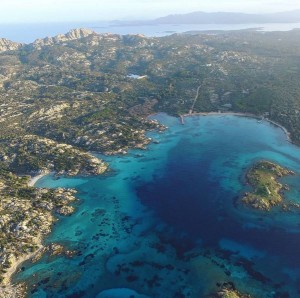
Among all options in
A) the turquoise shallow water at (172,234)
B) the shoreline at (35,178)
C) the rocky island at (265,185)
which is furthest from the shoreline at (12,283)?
the rocky island at (265,185)

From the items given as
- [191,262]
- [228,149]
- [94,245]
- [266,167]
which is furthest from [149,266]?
[228,149]

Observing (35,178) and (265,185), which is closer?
(265,185)

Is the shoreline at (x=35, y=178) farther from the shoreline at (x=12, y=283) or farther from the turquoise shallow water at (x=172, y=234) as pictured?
the shoreline at (x=12, y=283)

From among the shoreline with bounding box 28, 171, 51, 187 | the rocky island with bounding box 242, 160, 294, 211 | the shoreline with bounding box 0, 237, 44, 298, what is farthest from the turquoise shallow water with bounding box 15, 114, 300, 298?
the rocky island with bounding box 242, 160, 294, 211

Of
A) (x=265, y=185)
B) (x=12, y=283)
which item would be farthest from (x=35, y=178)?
(x=265, y=185)

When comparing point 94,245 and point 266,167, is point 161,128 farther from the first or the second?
point 94,245

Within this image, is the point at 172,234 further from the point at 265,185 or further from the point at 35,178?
the point at 35,178
